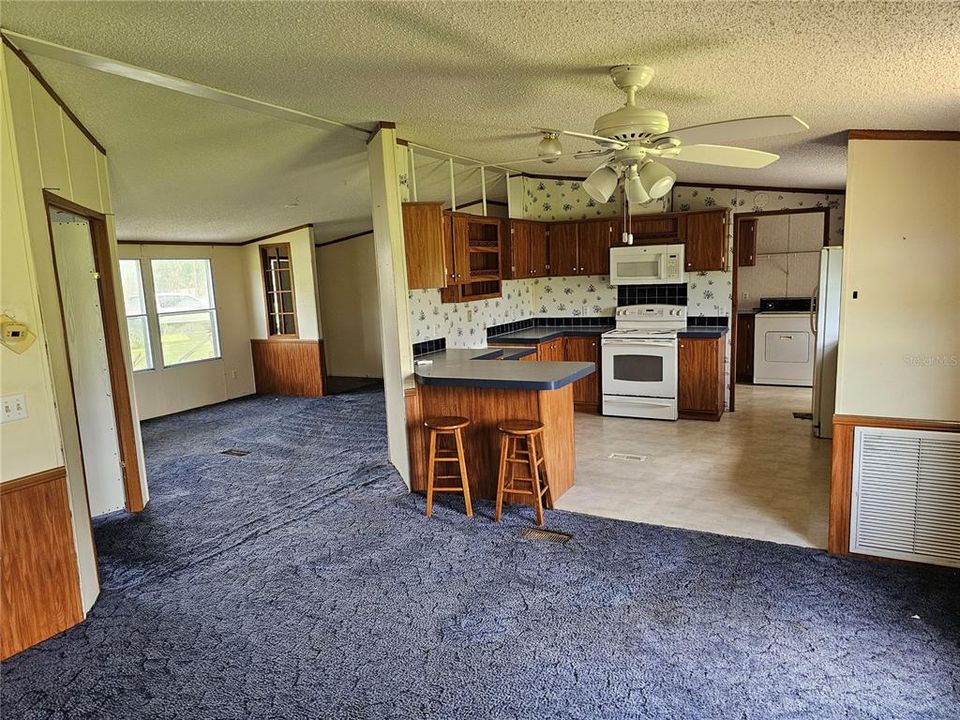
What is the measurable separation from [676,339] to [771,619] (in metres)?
3.63

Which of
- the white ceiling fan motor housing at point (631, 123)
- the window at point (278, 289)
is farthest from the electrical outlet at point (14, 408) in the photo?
the window at point (278, 289)

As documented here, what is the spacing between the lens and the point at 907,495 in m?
3.00

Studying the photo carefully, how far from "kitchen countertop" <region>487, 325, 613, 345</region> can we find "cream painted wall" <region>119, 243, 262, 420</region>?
154 inches

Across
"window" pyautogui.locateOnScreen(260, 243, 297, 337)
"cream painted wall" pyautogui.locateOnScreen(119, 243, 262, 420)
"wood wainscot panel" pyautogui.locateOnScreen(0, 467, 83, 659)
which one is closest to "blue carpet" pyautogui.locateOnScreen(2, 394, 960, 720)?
"wood wainscot panel" pyautogui.locateOnScreen(0, 467, 83, 659)

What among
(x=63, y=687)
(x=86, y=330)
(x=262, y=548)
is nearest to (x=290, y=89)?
(x=86, y=330)

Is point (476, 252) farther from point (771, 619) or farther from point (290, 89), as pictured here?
point (771, 619)

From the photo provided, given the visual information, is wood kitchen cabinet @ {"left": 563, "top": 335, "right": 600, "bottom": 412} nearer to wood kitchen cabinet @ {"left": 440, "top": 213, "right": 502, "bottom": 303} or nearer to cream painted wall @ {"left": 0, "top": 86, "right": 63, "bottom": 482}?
wood kitchen cabinet @ {"left": 440, "top": 213, "right": 502, "bottom": 303}

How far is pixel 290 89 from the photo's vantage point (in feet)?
9.82

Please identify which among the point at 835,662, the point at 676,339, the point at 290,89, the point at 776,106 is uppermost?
the point at 290,89

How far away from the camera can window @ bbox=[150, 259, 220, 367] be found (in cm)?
725

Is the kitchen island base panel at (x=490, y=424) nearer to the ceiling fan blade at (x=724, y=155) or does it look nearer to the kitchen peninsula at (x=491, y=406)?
the kitchen peninsula at (x=491, y=406)

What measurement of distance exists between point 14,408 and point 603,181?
9.07ft

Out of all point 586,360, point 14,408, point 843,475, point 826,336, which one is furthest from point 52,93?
point 826,336

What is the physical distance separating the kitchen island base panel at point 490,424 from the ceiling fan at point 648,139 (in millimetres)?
1500
